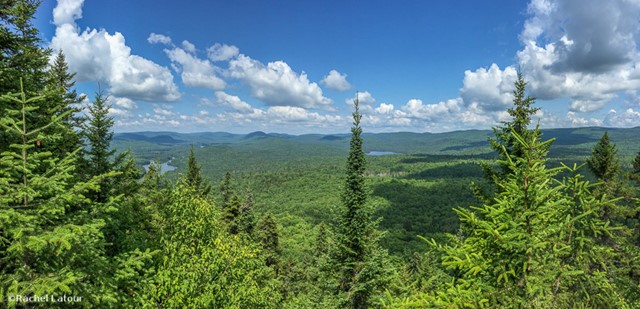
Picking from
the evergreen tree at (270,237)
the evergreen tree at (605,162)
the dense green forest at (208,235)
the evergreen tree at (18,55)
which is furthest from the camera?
the evergreen tree at (270,237)

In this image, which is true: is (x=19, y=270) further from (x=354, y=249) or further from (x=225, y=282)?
(x=354, y=249)

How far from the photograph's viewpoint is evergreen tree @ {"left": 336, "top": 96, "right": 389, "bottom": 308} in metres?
15.9

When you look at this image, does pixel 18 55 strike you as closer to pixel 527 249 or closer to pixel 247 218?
pixel 527 249

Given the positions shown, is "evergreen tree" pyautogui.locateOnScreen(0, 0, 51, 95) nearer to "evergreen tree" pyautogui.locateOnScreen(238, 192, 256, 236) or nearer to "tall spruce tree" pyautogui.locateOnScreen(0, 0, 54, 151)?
"tall spruce tree" pyautogui.locateOnScreen(0, 0, 54, 151)

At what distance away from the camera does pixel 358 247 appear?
16.7m

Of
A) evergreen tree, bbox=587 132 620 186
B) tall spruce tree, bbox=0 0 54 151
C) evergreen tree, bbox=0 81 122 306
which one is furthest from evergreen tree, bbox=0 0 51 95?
evergreen tree, bbox=587 132 620 186

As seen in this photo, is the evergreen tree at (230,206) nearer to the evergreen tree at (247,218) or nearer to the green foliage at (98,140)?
the evergreen tree at (247,218)

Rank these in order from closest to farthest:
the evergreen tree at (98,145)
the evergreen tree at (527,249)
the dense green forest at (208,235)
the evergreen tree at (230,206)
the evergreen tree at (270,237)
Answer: the evergreen tree at (527,249) < the dense green forest at (208,235) < the evergreen tree at (98,145) < the evergreen tree at (230,206) < the evergreen tree at (270,237)

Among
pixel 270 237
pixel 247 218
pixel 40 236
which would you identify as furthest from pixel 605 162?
pixel 270 237

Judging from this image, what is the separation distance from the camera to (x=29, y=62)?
8398 millimetres

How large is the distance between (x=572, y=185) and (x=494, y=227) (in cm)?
211

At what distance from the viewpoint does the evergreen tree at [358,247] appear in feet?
52.2

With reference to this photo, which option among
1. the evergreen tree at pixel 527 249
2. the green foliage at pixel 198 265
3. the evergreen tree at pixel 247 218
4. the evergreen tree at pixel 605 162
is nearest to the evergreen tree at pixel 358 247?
the green foliage at pixel 198 265

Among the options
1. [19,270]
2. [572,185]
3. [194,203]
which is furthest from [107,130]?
[572,185]
